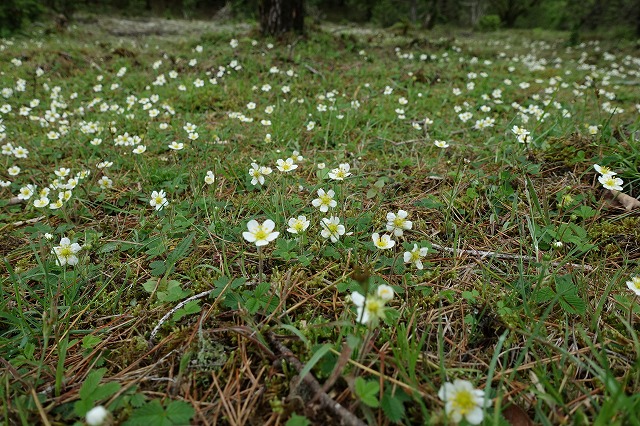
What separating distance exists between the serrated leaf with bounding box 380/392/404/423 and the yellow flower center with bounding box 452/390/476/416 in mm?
168

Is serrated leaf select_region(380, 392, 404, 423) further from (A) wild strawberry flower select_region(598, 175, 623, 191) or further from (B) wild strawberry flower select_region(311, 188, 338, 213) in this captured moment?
(A) wild strawberry flower select_region(598, 175, 623, 191)

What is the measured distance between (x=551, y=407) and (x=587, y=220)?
1.45 m

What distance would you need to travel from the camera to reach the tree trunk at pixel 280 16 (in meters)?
7.25

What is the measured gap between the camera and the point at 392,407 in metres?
1.13

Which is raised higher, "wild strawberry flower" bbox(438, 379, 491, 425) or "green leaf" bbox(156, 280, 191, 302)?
"wild strawberry flower" bbox(438, 379, 491, 425)

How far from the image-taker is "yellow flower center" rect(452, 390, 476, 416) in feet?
3.52

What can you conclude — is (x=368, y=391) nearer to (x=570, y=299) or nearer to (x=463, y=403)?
(x=463, y=403)

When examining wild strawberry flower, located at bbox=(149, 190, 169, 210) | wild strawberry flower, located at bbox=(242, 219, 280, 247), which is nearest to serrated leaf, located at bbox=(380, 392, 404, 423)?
wild strawberry flower, located at bbox=(242, 219, 280, 247)

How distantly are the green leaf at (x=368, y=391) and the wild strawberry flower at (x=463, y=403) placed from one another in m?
0.20

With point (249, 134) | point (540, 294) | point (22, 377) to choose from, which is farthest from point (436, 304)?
point (249, 134)

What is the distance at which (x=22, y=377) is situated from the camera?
130 cm

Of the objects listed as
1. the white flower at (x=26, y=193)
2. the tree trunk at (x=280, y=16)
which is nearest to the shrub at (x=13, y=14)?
the tree trunk at (x=280, y=16)

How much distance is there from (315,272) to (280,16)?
712cm

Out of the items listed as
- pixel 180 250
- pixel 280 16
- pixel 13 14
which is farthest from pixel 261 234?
pixel 13 14
